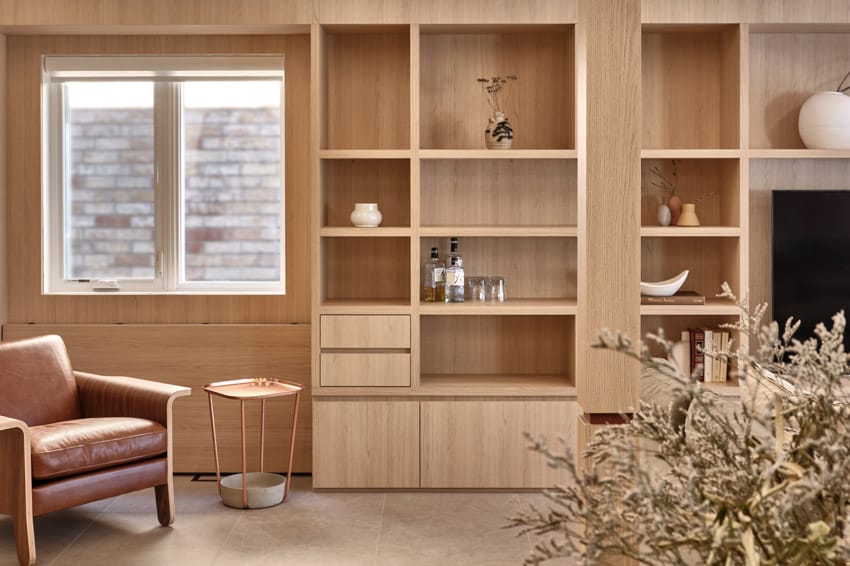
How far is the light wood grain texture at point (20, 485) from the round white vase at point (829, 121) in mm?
3752

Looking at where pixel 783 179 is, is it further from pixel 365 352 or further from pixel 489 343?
pixel 365 352

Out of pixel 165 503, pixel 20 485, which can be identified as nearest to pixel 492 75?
pixel 165 503

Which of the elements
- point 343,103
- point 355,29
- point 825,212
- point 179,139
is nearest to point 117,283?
point 179,139

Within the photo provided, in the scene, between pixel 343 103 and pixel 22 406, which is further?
pixel 343 103

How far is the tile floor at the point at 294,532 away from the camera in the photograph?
354 centimetres

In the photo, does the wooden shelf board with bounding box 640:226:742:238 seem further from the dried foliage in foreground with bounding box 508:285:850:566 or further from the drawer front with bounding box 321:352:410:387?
the dried foliage in foreground with bounding box 508:285:850:566

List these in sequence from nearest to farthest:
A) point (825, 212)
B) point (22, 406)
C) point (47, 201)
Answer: point (22, 406), point (825, 212), point (47, 201)

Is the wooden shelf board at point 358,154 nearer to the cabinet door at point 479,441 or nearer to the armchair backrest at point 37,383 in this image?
the cabinet door at point 479,441

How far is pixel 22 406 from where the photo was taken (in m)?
3.95

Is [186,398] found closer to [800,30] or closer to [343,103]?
[343,103]

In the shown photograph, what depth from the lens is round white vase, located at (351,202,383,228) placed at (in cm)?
453

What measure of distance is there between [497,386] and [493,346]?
14.3 inches

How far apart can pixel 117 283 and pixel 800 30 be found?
147 inches

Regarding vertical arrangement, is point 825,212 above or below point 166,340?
above
